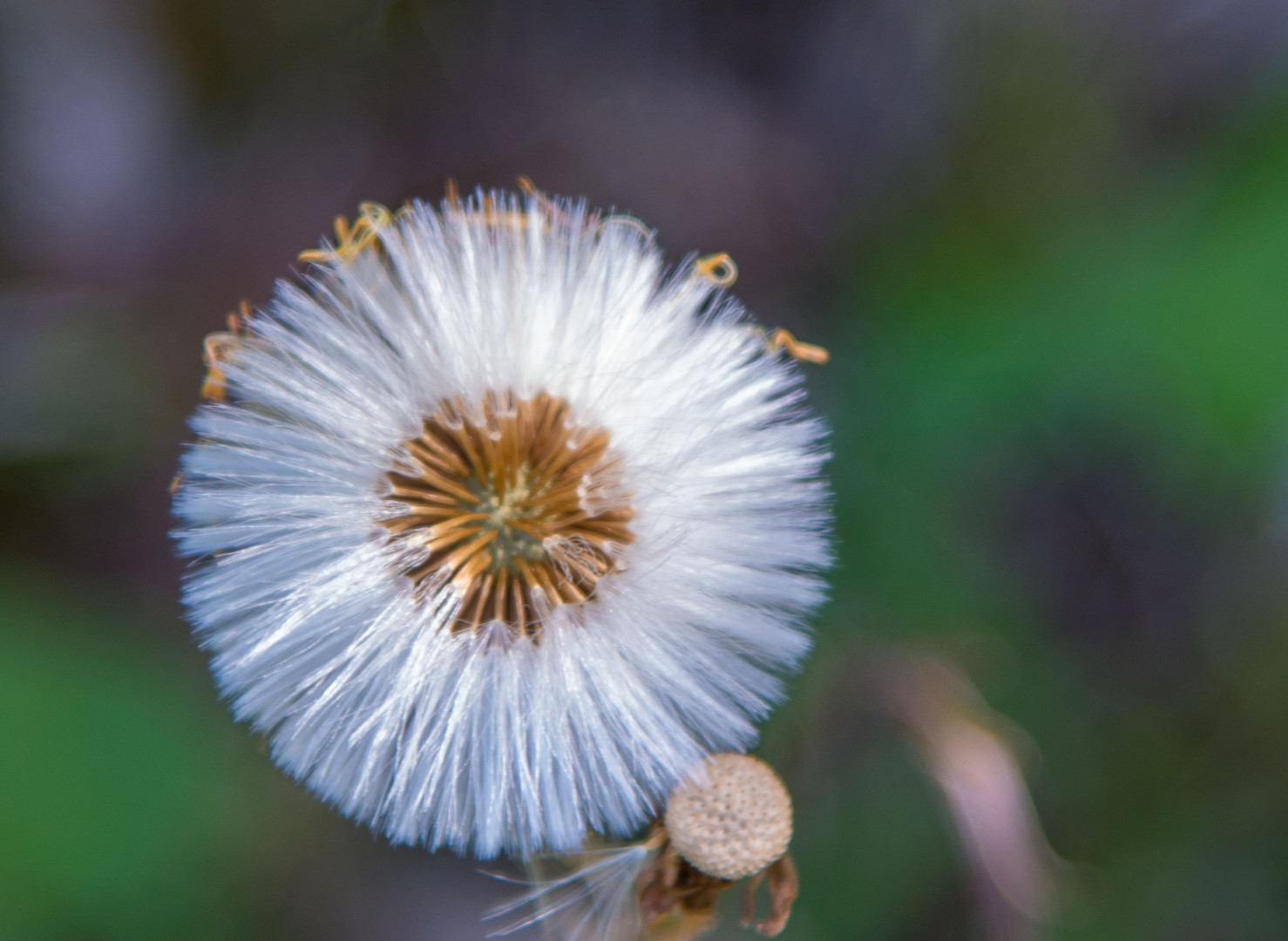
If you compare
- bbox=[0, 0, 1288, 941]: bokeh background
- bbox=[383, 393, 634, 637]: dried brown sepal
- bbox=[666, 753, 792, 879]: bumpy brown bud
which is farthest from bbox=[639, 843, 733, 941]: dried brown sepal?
bbox=[0, 0, 1288, 941]: bokeh background

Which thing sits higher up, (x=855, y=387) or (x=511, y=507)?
(x=855, y=387)

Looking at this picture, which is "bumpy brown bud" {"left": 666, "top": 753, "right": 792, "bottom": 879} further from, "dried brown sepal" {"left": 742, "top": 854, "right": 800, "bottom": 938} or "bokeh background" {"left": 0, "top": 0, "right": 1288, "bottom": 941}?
"bokeh background" {"left": 0, "top": 0, "right": 1288, "bottom": 941}

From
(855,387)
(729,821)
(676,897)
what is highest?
(855,387)

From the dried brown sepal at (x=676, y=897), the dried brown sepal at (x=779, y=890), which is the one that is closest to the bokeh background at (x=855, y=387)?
the dried brown sepal at (x=779, y=890)

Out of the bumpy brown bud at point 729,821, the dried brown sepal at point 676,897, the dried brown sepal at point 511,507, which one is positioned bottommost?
the dried brown sepal at point 676,897

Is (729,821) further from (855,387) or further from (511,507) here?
(855,387)

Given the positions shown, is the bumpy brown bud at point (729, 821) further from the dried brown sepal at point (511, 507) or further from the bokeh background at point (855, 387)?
the bokeh background at point (855, 387)

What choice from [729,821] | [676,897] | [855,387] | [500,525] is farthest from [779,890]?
[855,387]
